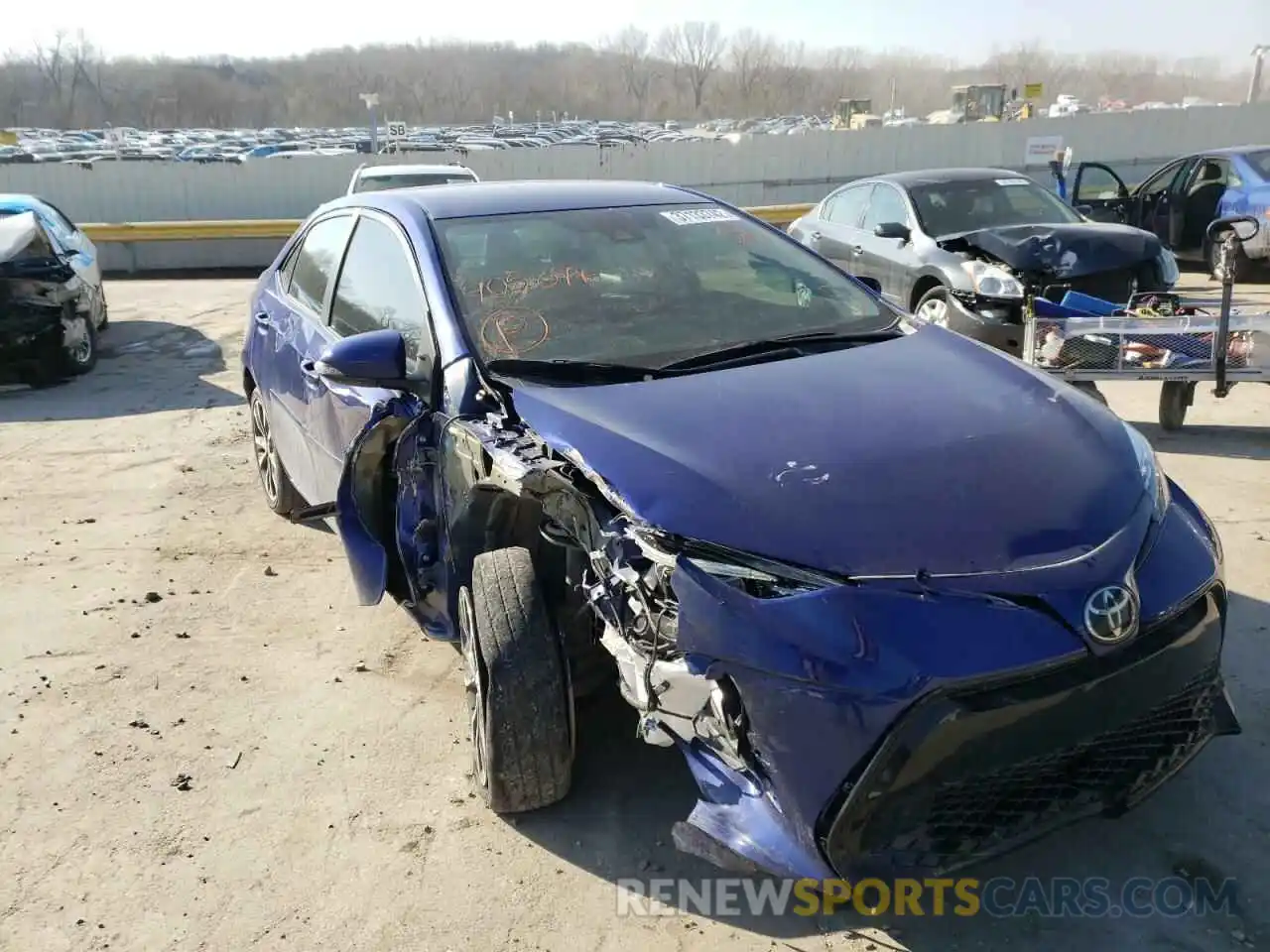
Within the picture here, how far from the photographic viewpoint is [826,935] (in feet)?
8.39

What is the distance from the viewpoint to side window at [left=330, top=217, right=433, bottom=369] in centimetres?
355

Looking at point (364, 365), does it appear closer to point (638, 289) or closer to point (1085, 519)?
point (638, 289)

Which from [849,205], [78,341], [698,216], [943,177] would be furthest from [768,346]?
[78,341]

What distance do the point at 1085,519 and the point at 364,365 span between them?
209 cm

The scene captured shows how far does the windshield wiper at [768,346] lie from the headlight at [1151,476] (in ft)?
2.87

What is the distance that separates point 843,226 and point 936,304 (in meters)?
1.97

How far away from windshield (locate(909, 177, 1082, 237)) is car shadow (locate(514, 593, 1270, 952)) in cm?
580

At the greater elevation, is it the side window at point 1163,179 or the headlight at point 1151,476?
the side window at point 1163,179

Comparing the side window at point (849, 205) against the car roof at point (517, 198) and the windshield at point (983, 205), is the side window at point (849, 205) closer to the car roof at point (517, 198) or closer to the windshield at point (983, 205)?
the windshield at point (983, 205)

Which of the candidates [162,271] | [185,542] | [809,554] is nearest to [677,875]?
[809,554]

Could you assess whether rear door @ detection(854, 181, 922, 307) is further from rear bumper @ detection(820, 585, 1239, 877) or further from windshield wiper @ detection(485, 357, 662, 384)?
rear bumper @ detection(820, 585, 1239, 877)

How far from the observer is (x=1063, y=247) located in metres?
7.54

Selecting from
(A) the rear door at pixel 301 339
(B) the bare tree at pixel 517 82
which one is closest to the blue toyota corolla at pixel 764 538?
(A) the rear door at pixel 301 339

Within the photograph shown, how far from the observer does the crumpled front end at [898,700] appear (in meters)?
2.16
